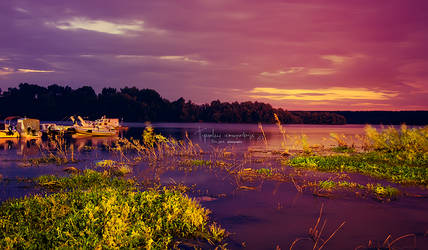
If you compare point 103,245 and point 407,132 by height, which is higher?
point 407,132

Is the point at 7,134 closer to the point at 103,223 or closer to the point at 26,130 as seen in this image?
the point at 26,130

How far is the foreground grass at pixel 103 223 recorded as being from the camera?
802 centimetres

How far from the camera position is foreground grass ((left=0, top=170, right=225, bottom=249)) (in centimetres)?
802

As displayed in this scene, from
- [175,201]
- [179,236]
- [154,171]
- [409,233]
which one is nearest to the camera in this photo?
[179,236]

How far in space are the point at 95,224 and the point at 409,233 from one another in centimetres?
942

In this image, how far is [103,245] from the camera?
7.62 m

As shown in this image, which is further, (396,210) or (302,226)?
(396,210)

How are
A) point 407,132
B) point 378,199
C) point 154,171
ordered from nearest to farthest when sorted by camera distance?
1. point 378,199
2. point 154,171
3. point 407,132

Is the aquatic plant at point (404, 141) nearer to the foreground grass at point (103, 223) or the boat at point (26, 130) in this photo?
the foreground grass at point (103, 223)

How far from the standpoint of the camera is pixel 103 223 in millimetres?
8945

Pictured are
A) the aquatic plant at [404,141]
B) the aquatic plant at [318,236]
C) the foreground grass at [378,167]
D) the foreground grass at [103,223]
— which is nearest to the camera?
the foreground grass at [103,223]

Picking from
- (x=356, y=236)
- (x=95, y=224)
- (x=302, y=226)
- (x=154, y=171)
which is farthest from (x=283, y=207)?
(x=154, y=171)

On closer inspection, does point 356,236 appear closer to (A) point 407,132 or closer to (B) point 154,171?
(B) point 154,171

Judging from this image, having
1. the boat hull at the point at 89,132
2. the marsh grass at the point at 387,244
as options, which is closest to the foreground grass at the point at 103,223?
Answer: the marsh grass at the point at 387,244
